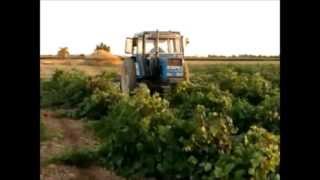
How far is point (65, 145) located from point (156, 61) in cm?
312

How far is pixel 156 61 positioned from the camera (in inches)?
353

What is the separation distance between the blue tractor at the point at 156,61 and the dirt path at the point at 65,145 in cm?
146

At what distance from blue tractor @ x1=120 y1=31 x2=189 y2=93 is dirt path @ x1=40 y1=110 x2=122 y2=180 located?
1461 mm

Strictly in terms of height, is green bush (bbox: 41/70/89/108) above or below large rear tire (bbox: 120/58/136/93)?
below

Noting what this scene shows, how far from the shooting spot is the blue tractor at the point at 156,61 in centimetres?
880

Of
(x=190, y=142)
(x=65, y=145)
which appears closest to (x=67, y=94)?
(x=65, y=145)

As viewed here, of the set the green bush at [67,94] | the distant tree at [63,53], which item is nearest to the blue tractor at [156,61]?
the green bush at [67,94]

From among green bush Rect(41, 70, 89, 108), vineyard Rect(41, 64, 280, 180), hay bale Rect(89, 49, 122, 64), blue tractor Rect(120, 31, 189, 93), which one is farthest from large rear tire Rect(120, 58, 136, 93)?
hay bale Rect(89, 49, 122, 64)

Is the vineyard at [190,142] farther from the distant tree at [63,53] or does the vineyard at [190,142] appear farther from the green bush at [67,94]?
the distant tree at [63,53]

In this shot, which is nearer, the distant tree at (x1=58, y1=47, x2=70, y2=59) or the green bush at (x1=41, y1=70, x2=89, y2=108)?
the green bush at (x1=41, y1=70, x2=89, y2=108)

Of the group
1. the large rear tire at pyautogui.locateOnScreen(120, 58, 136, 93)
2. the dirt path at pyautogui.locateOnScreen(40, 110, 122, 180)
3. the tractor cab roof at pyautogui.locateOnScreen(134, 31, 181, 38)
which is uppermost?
the tractor cab roof at pyautogui.locateOnScreen(134, 31, 181, 38)

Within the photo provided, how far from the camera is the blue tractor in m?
8.80

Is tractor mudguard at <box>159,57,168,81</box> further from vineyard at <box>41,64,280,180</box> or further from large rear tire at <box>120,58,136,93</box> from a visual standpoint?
vineyard at <box>41,64,280,180</box>
